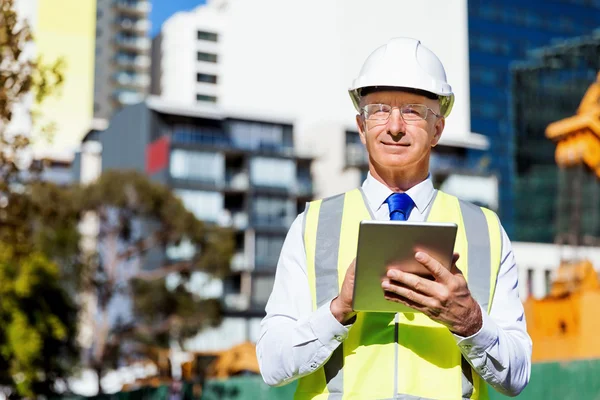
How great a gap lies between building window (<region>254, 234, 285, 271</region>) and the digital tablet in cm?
5807

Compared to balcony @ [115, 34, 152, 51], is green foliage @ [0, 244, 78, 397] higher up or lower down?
lower down

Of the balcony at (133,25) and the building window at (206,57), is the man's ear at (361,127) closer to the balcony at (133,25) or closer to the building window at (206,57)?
the building window at (206,57)

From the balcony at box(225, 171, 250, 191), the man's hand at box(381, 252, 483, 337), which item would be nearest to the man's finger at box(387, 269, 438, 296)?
the man's hand at box(381, 252, 483, 337)

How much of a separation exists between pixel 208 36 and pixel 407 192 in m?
90.5

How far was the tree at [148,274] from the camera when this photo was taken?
1458 inches

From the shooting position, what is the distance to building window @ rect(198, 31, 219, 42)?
300ft

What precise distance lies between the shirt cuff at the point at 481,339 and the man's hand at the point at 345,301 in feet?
0.89

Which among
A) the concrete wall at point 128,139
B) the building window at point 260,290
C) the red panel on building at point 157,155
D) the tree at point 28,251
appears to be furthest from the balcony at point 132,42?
the tree at point 28,251

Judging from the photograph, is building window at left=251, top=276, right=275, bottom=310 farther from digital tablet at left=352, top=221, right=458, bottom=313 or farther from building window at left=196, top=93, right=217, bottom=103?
digital tablet at left=352, top=221, right=458, bottom=313

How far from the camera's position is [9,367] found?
79.7 ft

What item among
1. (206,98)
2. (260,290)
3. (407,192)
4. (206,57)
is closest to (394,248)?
(407,192)

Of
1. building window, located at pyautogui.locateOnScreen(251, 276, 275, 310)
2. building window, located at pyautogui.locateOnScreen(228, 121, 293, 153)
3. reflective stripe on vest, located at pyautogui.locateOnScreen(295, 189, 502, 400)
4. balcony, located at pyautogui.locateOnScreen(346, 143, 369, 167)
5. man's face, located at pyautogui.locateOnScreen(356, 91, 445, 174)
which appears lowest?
building window, located at pyautogui.locateOnScreen(251, 276, 275, 310)

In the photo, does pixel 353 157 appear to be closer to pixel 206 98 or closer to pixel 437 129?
pixel 206 98

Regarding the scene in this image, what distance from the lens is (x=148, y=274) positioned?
38406 millimetres
